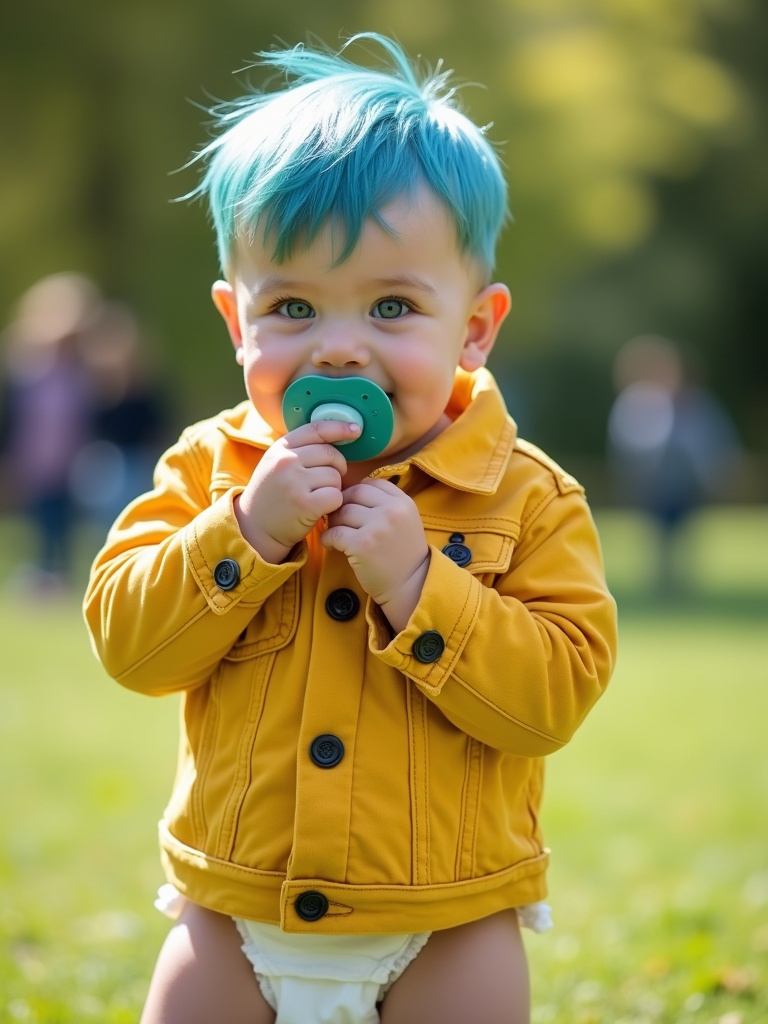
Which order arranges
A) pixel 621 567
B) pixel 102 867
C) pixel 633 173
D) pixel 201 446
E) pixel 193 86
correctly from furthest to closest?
pixel 633 173, pixel 193 86, pixel 621 567, pixel 102 867, pixel 201 446

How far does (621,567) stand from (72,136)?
14888 mm

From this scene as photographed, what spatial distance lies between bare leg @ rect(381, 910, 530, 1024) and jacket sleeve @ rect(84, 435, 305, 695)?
2.03 feet

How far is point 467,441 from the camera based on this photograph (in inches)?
92.3

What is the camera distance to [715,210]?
1146 inches

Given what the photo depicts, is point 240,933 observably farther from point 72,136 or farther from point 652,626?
point 72,136

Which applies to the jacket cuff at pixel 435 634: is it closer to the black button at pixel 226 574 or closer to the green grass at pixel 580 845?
the black button at pixel 226 574

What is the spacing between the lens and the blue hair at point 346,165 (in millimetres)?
2148

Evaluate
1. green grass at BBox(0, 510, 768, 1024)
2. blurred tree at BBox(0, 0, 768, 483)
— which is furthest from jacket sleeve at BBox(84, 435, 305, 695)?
blurred tree at BBox(0, 0, 768, 483)

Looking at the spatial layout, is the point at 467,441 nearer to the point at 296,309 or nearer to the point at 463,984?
the point at 296,309

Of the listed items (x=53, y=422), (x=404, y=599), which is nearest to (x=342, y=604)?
(x=404, y=599)

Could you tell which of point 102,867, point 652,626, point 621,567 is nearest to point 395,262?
point 102,867

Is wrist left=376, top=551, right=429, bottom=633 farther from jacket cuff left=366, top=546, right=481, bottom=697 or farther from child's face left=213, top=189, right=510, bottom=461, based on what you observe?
child's face left=213, top=189, right=510, bottom=461

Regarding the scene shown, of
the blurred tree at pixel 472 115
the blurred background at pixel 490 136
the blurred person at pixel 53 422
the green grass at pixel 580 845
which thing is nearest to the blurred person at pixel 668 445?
the green grass at pixel 580 845

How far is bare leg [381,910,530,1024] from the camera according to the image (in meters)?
2.21
